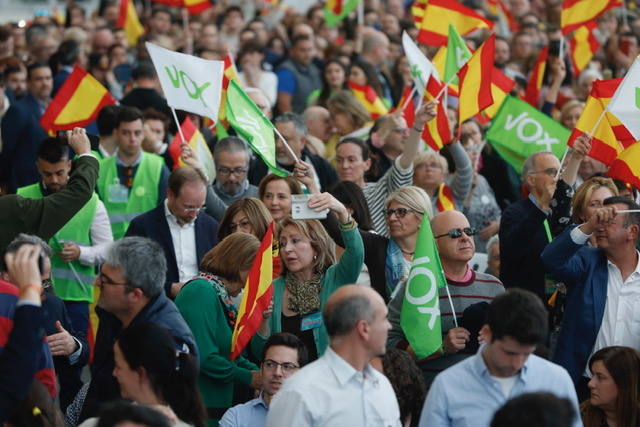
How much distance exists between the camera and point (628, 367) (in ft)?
22.2

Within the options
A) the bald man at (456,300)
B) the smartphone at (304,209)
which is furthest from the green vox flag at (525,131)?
the smartphone at (304,209)

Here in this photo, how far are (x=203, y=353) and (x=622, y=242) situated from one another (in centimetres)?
253

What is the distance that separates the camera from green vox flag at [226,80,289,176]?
323 inches

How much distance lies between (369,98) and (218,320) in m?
7.22

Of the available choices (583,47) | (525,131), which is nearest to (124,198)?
(525,131)

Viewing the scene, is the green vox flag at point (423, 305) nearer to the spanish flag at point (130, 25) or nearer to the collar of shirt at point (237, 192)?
the collar of shirt at point (237, 192)

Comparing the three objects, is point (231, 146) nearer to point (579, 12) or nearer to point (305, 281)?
point (305, 281)

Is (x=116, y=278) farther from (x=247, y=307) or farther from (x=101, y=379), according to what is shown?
(x=247, y=307)

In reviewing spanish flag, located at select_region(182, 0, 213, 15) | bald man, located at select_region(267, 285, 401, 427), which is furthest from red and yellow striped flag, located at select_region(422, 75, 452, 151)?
bald man, located at select_region(267, 285, 401, 427)

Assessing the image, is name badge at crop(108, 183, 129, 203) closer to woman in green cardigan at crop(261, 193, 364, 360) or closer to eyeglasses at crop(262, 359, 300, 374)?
woman in green cardigan at crop(261, 193, 364, 360)

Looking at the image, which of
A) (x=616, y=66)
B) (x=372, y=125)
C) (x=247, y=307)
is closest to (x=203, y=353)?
(x=247, y=307)

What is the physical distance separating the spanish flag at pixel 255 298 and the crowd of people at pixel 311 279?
166 millimetres

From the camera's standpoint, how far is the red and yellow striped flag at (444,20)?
40.1 feet

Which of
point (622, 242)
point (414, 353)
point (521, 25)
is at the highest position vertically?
point (622, 242)
